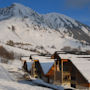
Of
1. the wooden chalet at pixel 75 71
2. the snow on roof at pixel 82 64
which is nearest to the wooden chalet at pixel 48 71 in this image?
the wooden chalet at pixel 75 71

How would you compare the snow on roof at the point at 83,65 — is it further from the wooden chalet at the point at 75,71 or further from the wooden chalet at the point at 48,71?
the wooden chalet at the point at 48,71

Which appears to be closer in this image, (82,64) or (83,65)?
(83,65)

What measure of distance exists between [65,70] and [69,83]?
1699 millimetres

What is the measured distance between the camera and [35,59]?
34.9 meters

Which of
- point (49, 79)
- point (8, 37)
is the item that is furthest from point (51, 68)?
point (8, 37)

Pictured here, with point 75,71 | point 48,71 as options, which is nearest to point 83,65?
point 75,71

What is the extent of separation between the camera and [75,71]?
21625 millimetres

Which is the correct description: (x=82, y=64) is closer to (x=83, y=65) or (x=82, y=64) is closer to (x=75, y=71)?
(x=83, y=65)

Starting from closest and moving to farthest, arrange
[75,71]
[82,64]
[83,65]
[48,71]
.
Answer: [83,65] → [82,64] → [75,71] → [48,71]

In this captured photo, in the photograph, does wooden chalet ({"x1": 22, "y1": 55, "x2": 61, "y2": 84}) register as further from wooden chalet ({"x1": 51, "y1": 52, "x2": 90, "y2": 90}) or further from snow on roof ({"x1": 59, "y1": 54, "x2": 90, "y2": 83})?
snow on roof ({"x1": 59, "y1": 54, "x2": 90, "y2": 83})

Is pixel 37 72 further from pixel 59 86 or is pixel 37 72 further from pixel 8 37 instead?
pixel 8 37

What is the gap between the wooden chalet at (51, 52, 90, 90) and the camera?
1960 centimetres

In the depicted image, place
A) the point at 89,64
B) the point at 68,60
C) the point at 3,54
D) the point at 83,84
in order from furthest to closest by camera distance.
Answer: the point at 3,54 → the point at 68,60 → the point at 89,64 → the point at 83,84

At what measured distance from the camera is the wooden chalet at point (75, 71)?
1960 centimetres
